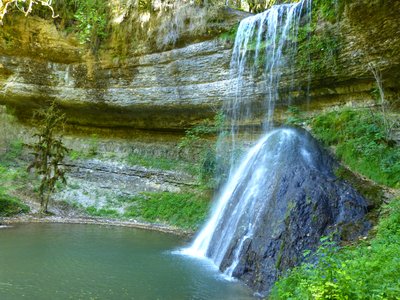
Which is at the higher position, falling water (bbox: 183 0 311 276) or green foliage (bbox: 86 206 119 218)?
falling water (bbox: 183 0 311 276)

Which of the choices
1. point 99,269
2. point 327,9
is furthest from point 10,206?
point 327,9

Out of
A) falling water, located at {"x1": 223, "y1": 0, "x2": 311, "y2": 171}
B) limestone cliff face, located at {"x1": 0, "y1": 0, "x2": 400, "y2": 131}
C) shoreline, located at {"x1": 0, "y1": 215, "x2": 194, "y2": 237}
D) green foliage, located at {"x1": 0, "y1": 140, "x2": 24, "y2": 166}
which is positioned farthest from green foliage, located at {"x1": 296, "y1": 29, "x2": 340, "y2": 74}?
green foliage, located at {"x1": 0, "y1": 140, "x2": 24, "y2": 166}

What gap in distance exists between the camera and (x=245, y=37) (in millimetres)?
13453

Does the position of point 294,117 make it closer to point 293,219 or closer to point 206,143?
point 206,143

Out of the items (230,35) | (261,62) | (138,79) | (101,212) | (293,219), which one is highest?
(230,35)

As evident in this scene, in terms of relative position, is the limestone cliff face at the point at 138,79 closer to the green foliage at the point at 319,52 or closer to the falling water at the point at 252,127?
the green foliage at the point at 319,52

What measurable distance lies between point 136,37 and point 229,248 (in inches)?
427

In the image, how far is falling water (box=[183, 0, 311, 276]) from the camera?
8773 millimetres

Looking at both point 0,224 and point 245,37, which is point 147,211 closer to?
point 0,224

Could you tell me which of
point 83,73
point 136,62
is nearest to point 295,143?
point 136,62

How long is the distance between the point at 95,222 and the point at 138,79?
6.36 metres

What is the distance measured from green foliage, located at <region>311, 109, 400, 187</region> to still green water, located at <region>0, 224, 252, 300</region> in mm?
4252

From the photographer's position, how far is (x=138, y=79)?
53.0ft

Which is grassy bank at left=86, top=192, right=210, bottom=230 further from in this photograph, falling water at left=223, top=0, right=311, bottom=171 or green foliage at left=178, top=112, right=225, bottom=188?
falling water at left=223, top=0, right=311, bottom=171
